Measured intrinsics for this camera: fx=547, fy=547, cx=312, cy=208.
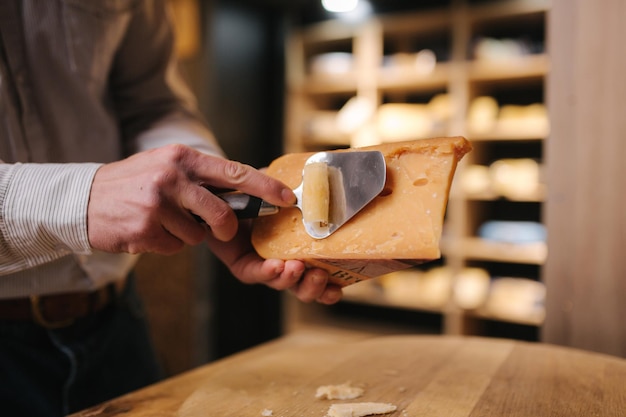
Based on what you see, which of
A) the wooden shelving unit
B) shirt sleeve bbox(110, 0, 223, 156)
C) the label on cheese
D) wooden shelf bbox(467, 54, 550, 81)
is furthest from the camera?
the wooden shelving unit

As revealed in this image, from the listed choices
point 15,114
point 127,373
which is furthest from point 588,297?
point 15,114

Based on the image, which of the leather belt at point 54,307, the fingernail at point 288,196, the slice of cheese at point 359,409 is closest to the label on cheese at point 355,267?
the fingernail at point 288,196

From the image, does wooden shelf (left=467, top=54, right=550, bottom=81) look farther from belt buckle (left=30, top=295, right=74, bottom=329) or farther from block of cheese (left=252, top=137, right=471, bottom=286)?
belt buckle (left=30, top=295, right=74, bottom=329)

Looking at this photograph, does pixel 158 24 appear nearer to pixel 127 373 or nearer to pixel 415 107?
pixel 127 373

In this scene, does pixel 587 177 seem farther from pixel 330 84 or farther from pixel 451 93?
pixel 330 84

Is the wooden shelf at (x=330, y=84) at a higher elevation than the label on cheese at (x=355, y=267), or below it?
higher

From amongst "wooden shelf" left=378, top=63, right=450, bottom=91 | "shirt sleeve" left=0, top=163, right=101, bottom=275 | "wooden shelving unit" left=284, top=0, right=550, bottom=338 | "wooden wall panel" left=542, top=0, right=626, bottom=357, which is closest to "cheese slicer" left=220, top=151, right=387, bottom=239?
"shirt sleeve" left=0, top=163, right=101, bottom=275

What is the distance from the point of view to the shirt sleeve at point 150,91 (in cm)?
135

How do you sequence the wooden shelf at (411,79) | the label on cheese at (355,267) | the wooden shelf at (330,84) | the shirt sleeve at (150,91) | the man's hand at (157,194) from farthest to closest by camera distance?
the wooden shelf at (330,84), the wooden shelf at (411,79), the shirt sleeve at (150,91), the label on cheese at (355,267), the man's hand at (157,194)

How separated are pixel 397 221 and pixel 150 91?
0.82 m

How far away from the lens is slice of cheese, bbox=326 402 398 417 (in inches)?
35.4

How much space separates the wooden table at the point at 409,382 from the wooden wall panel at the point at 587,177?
0.91 ft

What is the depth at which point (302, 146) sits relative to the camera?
4039 mm

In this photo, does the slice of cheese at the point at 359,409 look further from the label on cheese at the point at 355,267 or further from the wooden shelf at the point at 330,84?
the wooden shelf at the point at 330,84
